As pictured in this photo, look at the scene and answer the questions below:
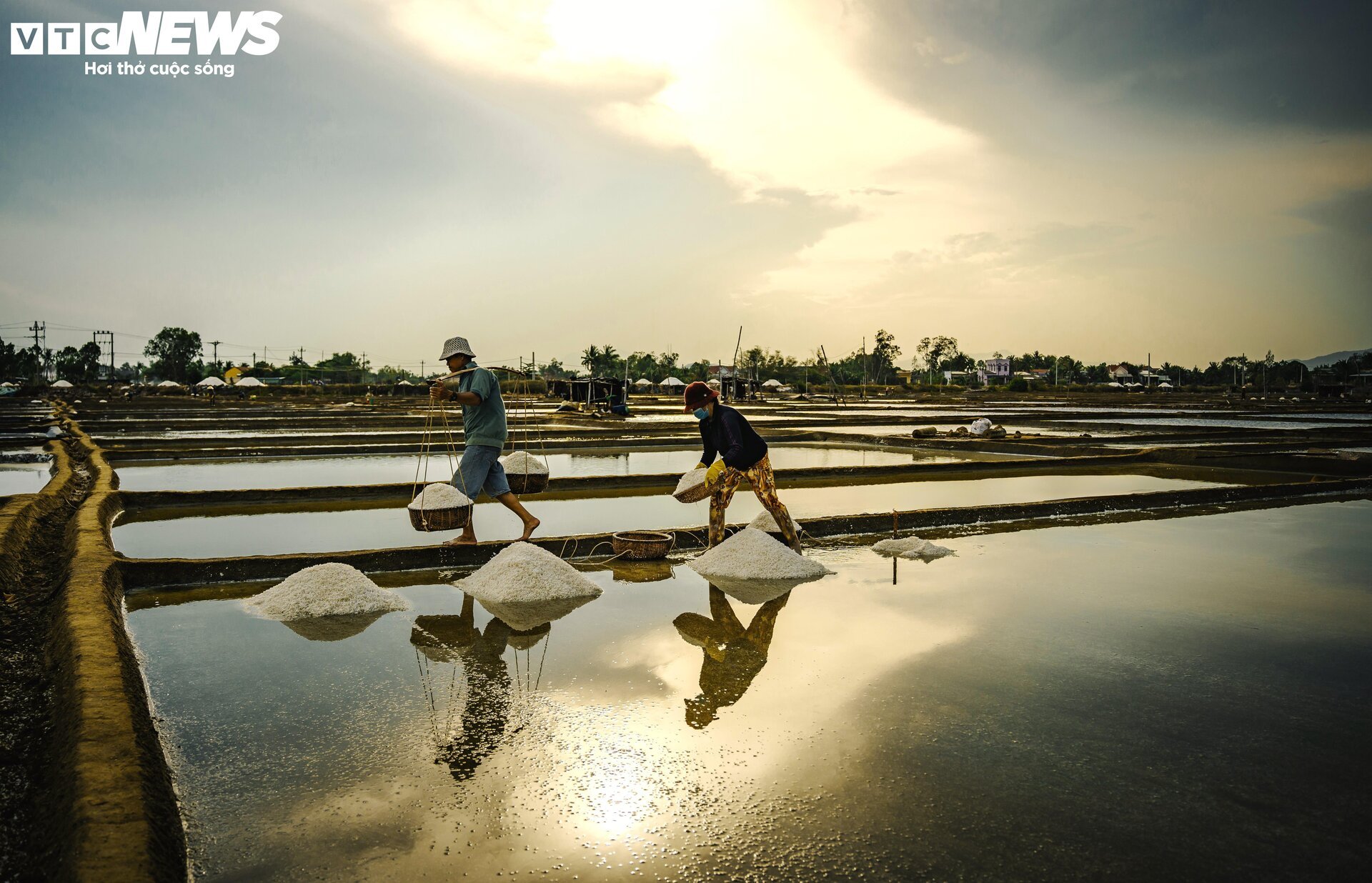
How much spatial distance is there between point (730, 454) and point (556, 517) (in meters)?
2.68

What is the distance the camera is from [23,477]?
10.0 m

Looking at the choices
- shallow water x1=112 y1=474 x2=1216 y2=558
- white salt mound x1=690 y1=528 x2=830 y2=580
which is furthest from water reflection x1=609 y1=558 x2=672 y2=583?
shallow water x1=112 y1=474 x2=1216 y2=558

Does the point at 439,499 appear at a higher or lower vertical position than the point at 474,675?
higher

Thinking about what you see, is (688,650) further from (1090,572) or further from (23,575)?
(23,575)

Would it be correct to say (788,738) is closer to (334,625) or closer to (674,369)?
(334,625)

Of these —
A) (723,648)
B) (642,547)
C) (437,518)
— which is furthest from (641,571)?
(723,648)

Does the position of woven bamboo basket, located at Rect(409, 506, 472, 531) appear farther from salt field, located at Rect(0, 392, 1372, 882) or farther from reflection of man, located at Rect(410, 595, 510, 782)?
reflection of man, located at Rect(410, 595, 510, 782)

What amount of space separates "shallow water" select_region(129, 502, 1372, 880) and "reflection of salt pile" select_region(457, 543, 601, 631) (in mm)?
142

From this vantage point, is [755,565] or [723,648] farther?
[755,565]

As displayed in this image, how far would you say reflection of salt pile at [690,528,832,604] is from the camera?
4832 mm

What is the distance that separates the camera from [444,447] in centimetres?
1241

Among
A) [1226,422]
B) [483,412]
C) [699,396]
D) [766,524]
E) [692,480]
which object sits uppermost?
[699,396]

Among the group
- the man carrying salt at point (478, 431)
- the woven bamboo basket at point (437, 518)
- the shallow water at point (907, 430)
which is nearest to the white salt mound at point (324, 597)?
the woven bamboo basket at point (437, 518)

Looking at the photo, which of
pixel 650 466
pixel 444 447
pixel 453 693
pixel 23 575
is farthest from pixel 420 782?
pixel 444 447
